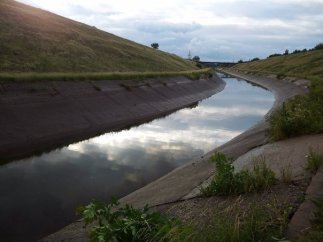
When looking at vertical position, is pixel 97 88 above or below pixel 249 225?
above

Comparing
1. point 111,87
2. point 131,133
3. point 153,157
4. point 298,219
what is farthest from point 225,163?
point 111,87

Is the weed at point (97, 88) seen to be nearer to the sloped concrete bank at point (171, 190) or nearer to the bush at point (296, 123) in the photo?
the sloped concrete bank at point (171, 190)

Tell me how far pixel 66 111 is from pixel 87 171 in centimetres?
1025

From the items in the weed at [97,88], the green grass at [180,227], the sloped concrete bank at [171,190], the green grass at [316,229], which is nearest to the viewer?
the green grass at [316,229]

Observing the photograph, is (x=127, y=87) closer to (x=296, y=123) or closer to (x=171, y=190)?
(x=296, y=123)

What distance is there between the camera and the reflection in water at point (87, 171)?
1271 centimetres

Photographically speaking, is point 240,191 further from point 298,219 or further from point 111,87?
point 111,87

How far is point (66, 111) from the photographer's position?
90.0 feet

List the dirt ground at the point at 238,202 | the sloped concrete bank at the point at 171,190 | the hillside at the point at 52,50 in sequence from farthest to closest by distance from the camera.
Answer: the hillside at the point at 52,50
the sloped concrete bank at the point at 171,190
the dirt ground at the point at 238,202

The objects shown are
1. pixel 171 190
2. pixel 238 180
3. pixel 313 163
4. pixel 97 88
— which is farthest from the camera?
pixel 97 88

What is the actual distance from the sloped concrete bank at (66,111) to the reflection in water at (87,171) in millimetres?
1286

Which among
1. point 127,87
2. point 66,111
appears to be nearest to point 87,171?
point 66,111

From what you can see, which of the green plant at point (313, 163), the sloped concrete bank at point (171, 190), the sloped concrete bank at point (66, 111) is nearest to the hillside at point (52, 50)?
the sloped concrete bank at point (66, 111)

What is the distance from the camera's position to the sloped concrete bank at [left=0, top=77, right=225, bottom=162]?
870 inches
